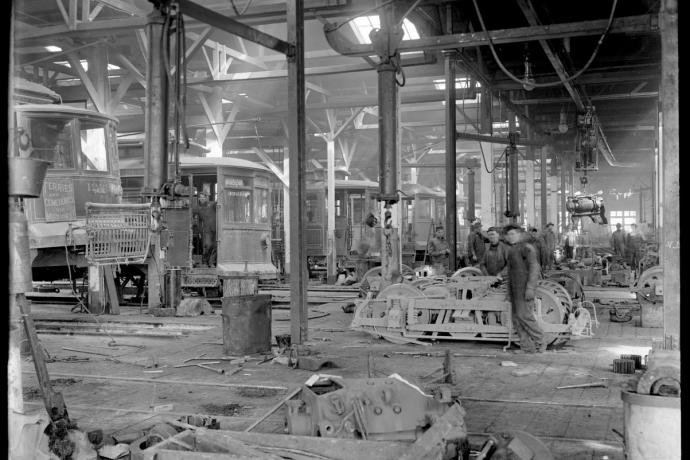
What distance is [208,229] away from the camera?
52.2 feet

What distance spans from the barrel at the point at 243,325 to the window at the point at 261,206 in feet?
24.6

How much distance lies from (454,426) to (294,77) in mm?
6450

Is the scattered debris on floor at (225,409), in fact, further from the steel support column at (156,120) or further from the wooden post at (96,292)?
the wooden post at (96,292)

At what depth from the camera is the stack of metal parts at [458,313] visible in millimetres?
10016

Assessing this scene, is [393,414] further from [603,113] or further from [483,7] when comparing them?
[603,113]

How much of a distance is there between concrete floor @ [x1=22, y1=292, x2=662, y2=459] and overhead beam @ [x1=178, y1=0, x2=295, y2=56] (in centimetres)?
385

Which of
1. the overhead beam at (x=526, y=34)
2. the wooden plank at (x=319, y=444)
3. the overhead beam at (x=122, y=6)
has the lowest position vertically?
the wooden plank at (x=319, y=444)

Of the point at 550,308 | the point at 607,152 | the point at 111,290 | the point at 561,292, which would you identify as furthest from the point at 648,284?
the point at 607,152

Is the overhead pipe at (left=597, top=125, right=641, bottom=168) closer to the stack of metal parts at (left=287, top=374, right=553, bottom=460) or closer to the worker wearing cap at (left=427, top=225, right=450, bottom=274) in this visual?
the worker wearing cap at (left=427, top=225, right=450, bottom=274)

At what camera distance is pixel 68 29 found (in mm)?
14938

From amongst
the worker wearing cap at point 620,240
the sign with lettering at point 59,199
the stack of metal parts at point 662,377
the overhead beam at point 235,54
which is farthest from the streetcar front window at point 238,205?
the worker wearing cap at point 620,240

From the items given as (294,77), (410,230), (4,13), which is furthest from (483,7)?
(4,13)

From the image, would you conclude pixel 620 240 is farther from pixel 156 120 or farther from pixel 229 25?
pixel 156 120

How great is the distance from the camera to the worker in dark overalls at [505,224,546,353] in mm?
9625
